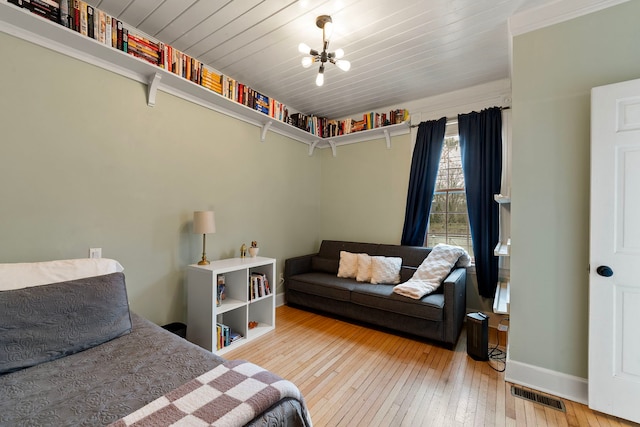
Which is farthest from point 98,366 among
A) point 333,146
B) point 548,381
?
point 333,146

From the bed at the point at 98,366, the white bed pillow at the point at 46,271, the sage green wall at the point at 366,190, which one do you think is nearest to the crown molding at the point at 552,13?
the sage green wall at the point at 366,190

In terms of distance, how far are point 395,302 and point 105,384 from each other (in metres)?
2.31

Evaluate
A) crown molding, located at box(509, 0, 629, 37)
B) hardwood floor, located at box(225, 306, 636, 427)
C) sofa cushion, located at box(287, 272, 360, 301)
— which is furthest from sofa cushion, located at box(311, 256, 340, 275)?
crown molding, located at box(509, 0, 629, 37)

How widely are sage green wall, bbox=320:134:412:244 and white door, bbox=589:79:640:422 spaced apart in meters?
2.03

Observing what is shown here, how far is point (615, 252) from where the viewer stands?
1649mm

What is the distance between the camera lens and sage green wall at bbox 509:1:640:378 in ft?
5.82

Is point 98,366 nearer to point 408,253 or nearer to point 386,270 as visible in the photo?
point 386,270

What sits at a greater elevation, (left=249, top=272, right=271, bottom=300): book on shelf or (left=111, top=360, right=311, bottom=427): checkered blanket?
(left=111, top=360, right=311, bottom=427): checkered blanket

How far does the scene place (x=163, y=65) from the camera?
2.29 meters

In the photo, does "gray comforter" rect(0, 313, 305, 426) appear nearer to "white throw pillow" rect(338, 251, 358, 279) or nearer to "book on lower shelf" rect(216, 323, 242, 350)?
"book on lower shelf" rect(216, 323, 242, 350)

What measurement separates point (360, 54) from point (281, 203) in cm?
206

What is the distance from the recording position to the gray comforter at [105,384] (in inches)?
38.2

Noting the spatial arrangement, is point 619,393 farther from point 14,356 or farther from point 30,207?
point 30,207

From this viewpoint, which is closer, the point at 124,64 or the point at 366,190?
the point at 124,64
